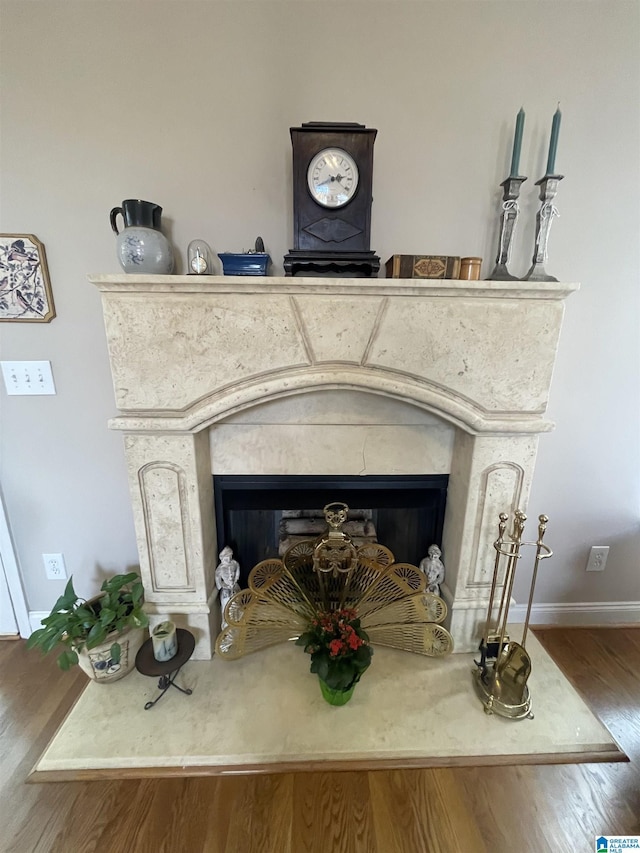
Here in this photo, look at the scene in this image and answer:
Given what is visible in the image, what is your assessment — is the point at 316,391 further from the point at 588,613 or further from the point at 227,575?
the point at 588,613

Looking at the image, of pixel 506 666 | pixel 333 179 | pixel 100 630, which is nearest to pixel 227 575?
pixel 100 630

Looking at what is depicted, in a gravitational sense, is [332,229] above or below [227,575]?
above

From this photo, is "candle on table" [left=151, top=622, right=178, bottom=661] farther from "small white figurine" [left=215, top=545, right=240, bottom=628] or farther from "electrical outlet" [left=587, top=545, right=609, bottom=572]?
"electrical outlet" [left=587, top=545, right=609, bottom=572]

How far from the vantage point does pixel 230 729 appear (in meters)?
1.21

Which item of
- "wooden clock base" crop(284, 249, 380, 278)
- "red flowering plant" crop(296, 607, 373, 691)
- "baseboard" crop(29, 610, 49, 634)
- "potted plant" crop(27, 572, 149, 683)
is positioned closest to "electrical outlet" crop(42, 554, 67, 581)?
"baseboard" crop(29, 610, 49, 634)

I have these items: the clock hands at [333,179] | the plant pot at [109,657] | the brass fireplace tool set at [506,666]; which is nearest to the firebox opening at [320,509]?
the brass fireplace tool set at [506,666]

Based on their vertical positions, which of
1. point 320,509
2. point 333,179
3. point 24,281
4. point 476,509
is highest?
point 333,179

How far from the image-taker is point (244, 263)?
1.15 meters

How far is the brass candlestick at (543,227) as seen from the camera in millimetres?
1213

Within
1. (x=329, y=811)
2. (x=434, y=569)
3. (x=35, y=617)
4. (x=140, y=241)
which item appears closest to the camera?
(x=329, y=811)

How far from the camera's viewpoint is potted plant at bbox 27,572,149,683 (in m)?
1.24

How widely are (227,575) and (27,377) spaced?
1.07 meters

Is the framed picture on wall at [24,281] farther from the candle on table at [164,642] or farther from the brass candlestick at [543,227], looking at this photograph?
the brass candlestick at [543,227]

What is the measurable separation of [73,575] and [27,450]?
1.89 ft
